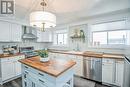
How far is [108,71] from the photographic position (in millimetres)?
2615

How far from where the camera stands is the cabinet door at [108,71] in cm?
257

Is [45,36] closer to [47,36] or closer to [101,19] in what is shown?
[47,36]

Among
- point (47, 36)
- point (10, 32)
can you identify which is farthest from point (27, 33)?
point (47, 36)

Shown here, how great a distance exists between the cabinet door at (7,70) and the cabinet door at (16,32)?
105 centimetres

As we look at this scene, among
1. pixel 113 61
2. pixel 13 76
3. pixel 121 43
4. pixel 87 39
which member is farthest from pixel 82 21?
pixel 13 76

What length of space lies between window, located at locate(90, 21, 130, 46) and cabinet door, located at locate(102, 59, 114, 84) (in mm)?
872

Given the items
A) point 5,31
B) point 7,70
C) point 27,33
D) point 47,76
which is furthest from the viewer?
point 27,33

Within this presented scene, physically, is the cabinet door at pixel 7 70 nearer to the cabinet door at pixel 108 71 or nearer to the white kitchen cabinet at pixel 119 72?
the cabinet door at pixel 108 71

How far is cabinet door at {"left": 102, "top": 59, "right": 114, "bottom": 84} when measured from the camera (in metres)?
2.57

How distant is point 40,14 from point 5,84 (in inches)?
104

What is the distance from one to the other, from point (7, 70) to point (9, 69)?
66 mm

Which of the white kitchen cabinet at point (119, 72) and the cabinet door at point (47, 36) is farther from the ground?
the cabinet door at point (47, 36)

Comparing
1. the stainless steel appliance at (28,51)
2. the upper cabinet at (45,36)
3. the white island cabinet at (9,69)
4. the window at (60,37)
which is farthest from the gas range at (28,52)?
the window at (60,37)

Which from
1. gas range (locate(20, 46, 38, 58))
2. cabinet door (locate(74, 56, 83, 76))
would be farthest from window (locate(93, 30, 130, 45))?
gas range (locate(20, 46, 38, 58))
